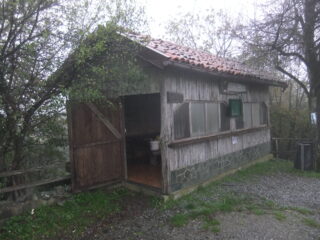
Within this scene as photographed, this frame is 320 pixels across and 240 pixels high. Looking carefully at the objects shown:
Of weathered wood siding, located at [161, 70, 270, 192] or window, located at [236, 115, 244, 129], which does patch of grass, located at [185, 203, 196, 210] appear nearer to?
weathered wood siding, located at [161, 70, 270, 192]

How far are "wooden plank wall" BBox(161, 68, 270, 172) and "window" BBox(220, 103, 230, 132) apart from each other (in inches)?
8.7

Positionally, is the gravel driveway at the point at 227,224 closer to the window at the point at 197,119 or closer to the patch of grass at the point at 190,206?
the patch of grass at the point at 190,206

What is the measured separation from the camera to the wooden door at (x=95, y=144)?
17.6ft

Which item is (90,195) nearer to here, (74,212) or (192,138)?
(74,212)

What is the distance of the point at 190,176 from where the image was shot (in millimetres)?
6133

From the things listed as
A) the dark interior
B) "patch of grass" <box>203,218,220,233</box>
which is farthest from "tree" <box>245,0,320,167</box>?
"patch of grass" <box>203,218,220,233</box>

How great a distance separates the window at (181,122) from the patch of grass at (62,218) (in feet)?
6.66

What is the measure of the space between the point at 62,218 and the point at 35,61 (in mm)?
2788

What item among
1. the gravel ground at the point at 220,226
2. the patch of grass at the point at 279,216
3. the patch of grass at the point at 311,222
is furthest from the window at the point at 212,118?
the patch of grass at the point at 311,222

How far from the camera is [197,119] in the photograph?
637 cm

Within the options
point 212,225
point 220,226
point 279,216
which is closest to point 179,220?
point 212,225

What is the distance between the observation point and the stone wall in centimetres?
576

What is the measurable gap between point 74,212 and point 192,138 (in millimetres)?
3052

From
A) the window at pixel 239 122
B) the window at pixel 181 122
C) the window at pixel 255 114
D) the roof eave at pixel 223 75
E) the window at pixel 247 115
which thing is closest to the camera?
the roof eave at pixel 223 75
